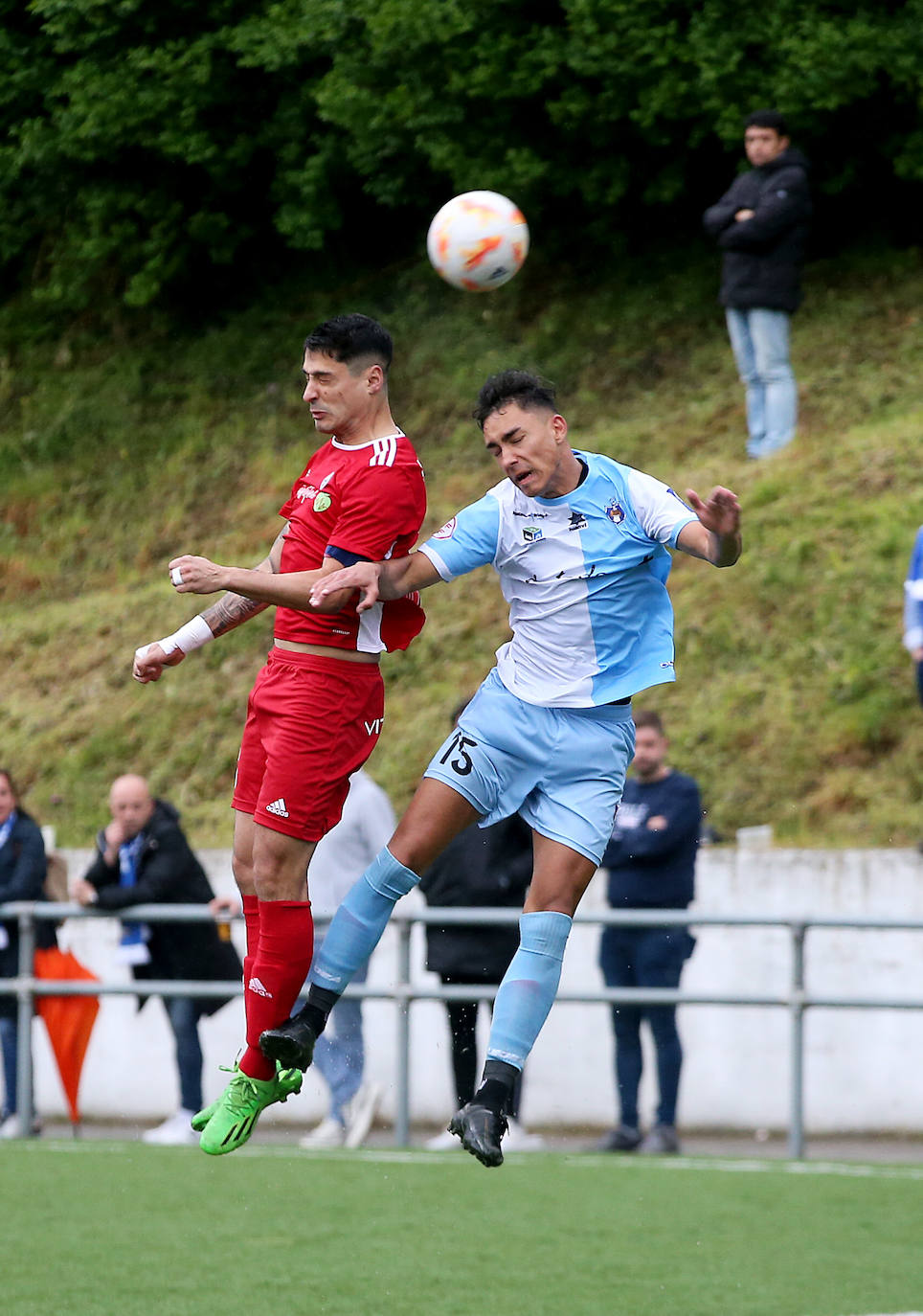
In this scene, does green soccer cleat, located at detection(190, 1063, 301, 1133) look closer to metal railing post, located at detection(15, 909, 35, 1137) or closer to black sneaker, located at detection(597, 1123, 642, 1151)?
black sneaker, located at detection(597, 1123, 642, 1151)

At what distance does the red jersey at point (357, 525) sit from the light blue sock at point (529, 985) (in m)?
1.03

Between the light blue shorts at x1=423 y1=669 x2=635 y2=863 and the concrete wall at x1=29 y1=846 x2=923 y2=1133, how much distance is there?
4738mm

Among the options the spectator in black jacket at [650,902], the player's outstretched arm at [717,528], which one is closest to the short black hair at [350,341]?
the player's outstretched arm at [717,528]

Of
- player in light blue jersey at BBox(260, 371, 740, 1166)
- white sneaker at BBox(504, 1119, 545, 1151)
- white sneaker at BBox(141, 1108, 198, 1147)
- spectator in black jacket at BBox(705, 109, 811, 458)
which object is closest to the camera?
player in light blue jersey at BBox(260, 371, 740, 1166)

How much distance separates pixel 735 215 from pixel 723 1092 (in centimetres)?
611

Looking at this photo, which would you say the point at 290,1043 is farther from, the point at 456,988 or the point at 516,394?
the point at 456,988

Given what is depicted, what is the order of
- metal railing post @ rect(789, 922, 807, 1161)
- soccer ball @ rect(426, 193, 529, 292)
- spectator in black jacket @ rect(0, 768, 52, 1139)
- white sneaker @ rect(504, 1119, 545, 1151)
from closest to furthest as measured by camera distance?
1. soccer ball @ rect(426, 193, 529, 292)
2. metal railing post @ rect(789, 922, 807, 1161)
3. white sneaker @ rect(504, 1119, 545, 1151)
4. spectator in black jacket @ rect(0, 768, 52, 1139)

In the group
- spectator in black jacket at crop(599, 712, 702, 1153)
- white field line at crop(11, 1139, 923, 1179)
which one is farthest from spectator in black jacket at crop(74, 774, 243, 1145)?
spectator in black jacket at crop(599, 712, 702, 1153)

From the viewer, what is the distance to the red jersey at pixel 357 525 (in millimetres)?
6242

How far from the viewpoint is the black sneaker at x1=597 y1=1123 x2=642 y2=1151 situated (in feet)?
34.1

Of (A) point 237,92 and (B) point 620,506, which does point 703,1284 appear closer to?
(B) point 620,506

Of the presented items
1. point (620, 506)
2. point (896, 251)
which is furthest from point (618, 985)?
point (896, 251)

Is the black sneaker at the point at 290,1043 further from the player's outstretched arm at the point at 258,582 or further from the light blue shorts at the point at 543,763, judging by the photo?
the player's outstretched arm at the point at 258,582

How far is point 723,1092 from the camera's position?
1131cm
